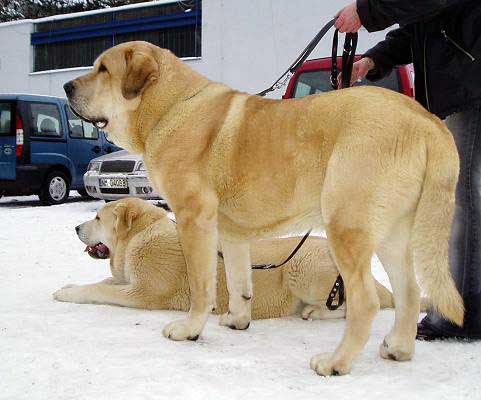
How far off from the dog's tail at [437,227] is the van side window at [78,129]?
10.7 m

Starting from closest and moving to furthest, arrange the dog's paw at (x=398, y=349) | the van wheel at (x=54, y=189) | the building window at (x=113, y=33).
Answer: the dog's paw at (x=398, y=349), the van wheel at (x=54, y=189), the building window at (x=113, y=33)

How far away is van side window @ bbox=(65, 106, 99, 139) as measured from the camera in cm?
1215

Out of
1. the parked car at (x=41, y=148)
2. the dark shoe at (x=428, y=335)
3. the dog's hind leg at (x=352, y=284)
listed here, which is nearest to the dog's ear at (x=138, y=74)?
the dog's hind leg at (x=352, y=284)

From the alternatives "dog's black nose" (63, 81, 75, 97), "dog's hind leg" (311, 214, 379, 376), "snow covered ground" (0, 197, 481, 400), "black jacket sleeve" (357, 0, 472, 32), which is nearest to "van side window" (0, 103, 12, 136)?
"snow covered ground" (0, 197, 481, 400)

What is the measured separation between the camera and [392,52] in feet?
11.9

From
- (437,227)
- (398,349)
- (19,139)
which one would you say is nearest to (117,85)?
(437,227)

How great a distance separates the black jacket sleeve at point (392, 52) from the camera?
3.57m

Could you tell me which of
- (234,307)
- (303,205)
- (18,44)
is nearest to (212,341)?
(234,307)

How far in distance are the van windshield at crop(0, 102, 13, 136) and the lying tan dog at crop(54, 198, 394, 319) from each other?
814cm

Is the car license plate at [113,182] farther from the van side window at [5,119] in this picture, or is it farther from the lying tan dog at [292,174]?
the lying tan dog at [292,174]

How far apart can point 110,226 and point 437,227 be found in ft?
8.58

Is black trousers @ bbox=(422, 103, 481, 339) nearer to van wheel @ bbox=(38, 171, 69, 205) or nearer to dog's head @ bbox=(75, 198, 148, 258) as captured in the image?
dog's head @ bbox=(75, 198, 148, 258)

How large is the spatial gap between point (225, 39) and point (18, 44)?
9.60 meters

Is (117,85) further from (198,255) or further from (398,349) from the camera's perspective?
(398,349)
